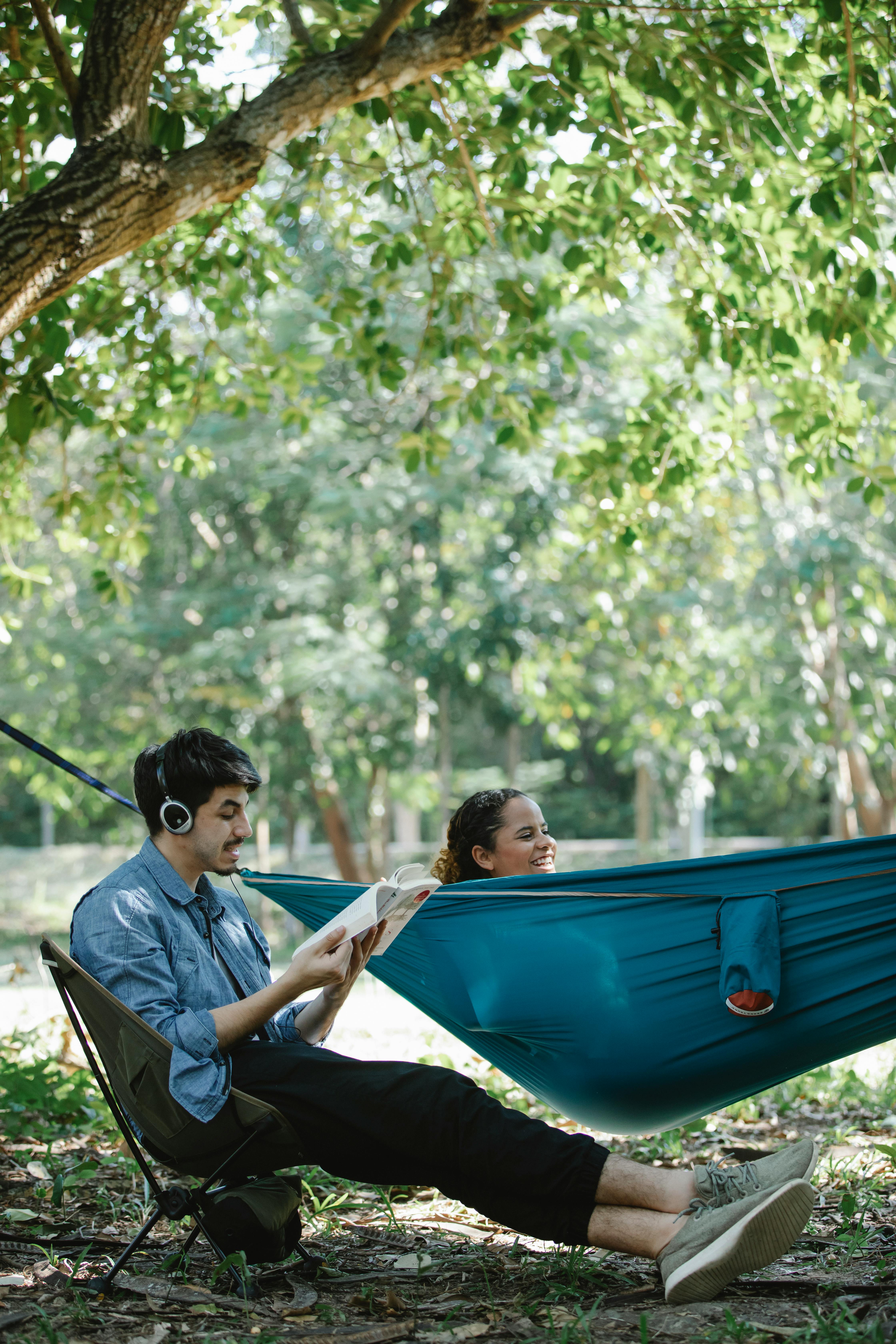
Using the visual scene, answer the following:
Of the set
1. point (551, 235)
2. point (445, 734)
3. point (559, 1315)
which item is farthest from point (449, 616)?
point (559, 1315)

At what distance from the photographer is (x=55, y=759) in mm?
2367

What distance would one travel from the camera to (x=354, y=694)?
26.9 ft

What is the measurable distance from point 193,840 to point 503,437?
2150 millimetres

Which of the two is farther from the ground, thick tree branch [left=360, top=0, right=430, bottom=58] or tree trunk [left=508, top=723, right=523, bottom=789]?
thick tree branch [left=360, top=0, right=430, bottom=58]

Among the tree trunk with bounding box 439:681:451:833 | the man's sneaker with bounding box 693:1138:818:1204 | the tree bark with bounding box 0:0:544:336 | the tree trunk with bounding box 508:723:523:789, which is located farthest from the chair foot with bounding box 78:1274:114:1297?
the tree trunk with bounding box 508:723:523:789

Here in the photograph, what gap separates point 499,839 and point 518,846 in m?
0.04

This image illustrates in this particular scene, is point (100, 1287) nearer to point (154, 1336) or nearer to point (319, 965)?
point (154, 1336)

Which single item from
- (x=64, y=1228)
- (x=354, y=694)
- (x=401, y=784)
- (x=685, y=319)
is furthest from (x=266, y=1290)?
(x=401, y=784)

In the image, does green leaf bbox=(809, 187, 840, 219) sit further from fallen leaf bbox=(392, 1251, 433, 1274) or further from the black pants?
fallen leaf bbox=(392, 1251, 433, 1274)

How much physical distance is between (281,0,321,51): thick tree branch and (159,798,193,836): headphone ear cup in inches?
85.9

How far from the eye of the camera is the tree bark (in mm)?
2230

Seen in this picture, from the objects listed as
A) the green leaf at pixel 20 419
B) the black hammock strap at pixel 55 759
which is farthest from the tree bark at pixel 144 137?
the black hammock strap at pixel 55 759

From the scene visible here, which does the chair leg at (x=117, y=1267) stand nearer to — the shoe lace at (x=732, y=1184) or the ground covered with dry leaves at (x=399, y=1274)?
the ground covered with dry leaves at (x=399, y=1274)

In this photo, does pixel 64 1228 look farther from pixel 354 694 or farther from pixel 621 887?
pixel 354 694
